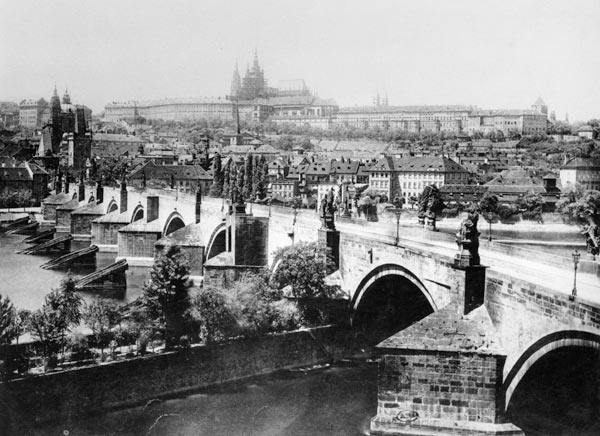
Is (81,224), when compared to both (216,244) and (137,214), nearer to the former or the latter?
(137,214)

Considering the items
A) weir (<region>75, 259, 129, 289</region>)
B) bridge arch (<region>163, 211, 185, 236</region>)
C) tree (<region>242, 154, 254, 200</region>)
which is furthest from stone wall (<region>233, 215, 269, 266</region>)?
tree (<region>242, 154, 254, 200</region>)

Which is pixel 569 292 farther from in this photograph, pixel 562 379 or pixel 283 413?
pixel 283 413

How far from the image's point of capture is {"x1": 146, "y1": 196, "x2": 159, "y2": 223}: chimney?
184 ft

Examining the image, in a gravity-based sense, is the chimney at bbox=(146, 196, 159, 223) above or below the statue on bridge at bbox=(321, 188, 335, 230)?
below

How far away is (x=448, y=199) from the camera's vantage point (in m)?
78.1

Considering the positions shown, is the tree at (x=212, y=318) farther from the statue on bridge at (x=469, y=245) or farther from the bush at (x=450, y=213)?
the bush at (x=450, y=213)

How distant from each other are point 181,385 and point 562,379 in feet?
42.1

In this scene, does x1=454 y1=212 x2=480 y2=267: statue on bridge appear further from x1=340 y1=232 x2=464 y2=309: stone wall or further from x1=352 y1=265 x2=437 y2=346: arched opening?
x1=352 y1=265 x2=437 y2=346: arched opening

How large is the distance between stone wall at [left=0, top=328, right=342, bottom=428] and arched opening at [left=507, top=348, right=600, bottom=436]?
10.2m

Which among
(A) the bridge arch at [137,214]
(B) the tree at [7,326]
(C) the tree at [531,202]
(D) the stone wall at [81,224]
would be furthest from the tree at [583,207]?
(D) the stone wall at [81,224]

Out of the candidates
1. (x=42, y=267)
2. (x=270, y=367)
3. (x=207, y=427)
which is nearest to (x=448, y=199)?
(x=42, y=267)

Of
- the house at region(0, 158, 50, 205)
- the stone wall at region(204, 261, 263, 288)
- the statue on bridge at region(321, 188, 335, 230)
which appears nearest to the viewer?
the statue on bridge at region(321, 188, 335, 230)

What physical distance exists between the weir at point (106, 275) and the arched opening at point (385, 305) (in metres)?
24.5

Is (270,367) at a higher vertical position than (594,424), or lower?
lower
